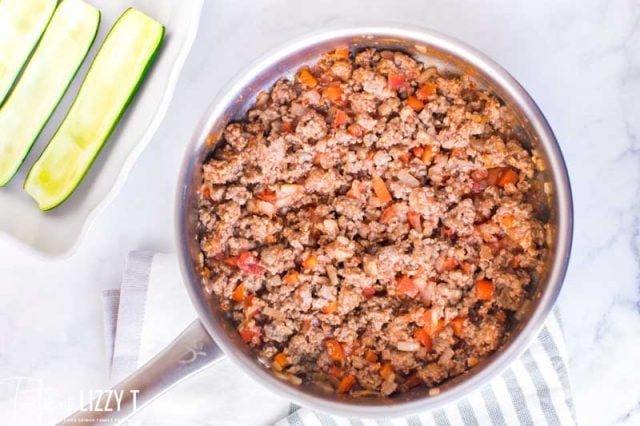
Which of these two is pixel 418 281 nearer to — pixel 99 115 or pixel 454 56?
pixel 454 56

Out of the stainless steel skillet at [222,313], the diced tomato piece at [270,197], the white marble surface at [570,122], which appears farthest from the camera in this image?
the white marble surface at [570,122]

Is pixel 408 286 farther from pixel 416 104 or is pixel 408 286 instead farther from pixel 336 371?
pixel 416 104

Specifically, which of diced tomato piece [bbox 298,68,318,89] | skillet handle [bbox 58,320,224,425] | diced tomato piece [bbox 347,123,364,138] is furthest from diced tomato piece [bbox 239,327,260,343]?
diced tomato piece [bbox 298,68,318,89]

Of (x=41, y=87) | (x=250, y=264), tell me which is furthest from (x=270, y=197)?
(x=41, y=87)

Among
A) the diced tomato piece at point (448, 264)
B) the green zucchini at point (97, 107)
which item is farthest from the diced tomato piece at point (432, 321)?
the green zucchini at point (97, 107)

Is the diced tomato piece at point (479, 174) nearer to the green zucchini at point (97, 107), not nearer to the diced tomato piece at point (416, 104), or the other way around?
the diced tomato piece at point (416, 104)

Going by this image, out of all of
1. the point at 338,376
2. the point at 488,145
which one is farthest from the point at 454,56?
the point at 338,376
